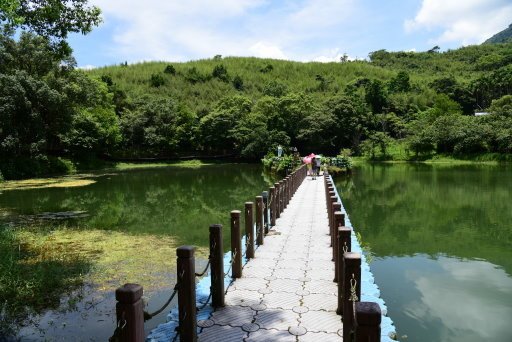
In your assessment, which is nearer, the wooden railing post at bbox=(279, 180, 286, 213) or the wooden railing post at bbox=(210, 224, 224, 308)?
the wooden railing post at bbox=(210, 224, 224, 308)

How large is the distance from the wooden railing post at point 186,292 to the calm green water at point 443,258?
3.07 meters

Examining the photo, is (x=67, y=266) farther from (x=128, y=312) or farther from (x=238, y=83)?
(x=238, y=83)

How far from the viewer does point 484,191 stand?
1853 cm

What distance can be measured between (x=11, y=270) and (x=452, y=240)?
9.69 meters

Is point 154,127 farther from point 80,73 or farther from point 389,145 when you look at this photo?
point 389,145

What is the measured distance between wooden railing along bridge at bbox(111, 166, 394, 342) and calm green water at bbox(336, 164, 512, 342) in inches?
43.9

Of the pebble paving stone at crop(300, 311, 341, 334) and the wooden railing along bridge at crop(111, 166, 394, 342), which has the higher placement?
the wooden railing along bridge at crop(111, 166, 394, 342)

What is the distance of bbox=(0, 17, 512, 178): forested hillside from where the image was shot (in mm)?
27970

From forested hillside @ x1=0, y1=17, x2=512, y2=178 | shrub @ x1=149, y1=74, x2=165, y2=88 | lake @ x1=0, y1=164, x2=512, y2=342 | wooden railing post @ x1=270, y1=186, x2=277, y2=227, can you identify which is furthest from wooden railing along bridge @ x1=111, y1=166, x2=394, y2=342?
shrub @ x1=149, y1=74, x2=165, y2=88

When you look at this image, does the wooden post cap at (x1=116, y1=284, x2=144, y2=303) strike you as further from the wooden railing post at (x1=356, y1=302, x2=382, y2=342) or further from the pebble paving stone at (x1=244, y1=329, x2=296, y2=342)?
the pebble paving stone at (x1=244, y1=329, x2=296, y2=342)

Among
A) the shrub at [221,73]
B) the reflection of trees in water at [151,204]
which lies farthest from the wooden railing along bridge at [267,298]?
the shrub at [221,73]

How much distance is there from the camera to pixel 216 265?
15.2 feet

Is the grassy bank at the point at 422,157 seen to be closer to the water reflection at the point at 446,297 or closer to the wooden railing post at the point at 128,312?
the water reflection at the point at 446,297

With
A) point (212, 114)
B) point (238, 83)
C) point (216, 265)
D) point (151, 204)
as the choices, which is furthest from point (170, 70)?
point (216, 265)
